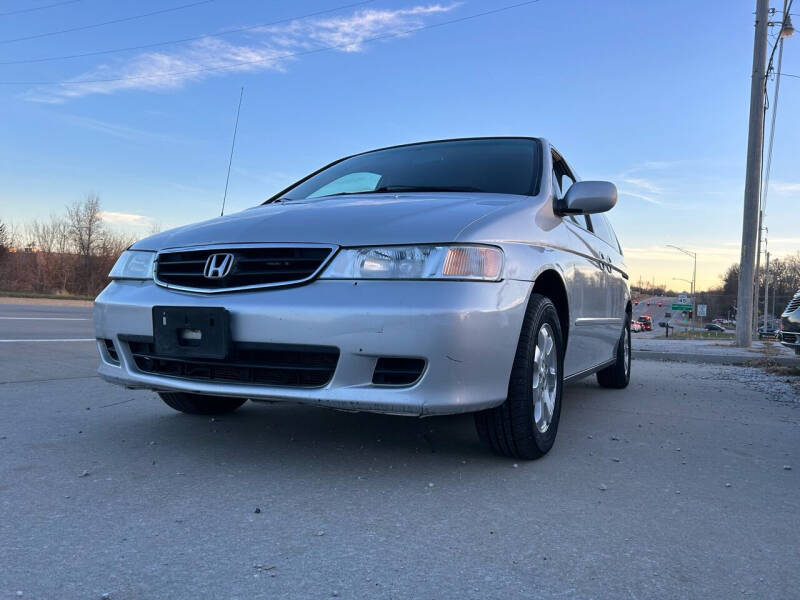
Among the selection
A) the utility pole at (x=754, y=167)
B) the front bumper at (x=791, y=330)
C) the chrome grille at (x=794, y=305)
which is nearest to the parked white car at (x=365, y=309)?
the front bumper at (x=791, y=330)

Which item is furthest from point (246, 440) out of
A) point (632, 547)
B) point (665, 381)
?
point (665, 381)

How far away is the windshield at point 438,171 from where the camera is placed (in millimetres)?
3531

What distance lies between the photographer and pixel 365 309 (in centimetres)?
238

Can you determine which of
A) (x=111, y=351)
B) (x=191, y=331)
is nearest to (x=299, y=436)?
(x=191, y=331)

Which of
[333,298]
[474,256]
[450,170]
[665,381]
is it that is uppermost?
[450,170]

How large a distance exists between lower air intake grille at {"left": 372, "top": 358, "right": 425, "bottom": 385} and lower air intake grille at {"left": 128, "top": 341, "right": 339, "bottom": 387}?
0.17m

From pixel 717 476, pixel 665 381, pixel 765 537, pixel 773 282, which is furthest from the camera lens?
pixel 773 282

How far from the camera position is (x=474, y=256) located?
248cm

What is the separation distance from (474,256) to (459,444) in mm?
1085

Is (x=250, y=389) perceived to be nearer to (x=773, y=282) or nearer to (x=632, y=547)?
(x=632, y=547)

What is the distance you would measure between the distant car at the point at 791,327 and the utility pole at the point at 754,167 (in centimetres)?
504

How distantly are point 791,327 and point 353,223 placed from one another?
7.30 meters

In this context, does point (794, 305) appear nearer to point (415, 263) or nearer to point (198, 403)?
point (415, 263)

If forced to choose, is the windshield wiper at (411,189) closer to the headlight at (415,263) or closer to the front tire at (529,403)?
the front tire at (529,403)
